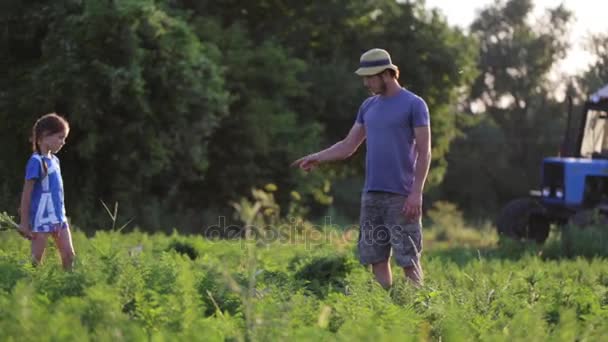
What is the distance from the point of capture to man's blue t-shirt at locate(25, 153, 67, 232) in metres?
7.62

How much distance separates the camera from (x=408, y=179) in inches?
299

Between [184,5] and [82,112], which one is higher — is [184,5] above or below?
above

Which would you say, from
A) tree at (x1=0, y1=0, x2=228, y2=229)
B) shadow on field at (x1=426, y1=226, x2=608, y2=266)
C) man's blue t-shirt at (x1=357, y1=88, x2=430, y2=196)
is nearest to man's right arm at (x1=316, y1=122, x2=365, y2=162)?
man's blue t-shirt at (x1=357, y1=88, x2=430, y2=196)

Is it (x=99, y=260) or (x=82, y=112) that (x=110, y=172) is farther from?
(x=99, y=260)

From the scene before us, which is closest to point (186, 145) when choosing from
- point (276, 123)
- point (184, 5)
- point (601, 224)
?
point (276, 123)

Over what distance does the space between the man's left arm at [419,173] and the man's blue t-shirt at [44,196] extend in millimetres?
2529

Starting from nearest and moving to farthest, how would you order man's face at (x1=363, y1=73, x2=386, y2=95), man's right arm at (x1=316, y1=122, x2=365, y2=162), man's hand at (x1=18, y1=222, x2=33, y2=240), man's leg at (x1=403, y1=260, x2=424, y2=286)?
man's leg at (x1=403, y1=260, x2=424, y2=286), man's hand at (x1=18, y1=222, x2=33, y2=240), man's face at (x1=363, y1=73, x2=386, y2=95), man's right arm at (x1=316, y1=122, x2=365, y2=162)

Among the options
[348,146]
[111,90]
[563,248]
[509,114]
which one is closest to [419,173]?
[348,146]

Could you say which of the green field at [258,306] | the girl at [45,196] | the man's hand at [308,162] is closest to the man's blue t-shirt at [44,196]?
the girl at [45,196]

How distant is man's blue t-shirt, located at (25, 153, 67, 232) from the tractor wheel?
12.6 meters

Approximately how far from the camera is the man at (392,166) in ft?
24.5

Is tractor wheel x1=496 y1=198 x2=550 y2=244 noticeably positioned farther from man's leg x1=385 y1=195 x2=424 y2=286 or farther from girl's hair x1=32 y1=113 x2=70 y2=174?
girl's hair x1=32 y1=113 x2=70 y2=174

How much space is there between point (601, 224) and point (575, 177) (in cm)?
305

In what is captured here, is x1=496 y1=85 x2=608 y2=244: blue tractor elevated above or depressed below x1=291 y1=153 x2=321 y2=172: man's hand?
below
